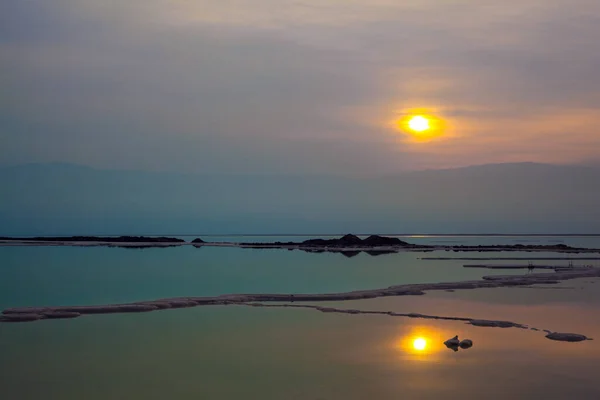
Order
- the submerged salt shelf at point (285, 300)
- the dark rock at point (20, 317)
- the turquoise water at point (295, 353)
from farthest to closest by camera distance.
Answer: the submerged salt shelf at point (285, 300) < the dark rock at point (20, 317) < the turquoise water at point (295, 353)

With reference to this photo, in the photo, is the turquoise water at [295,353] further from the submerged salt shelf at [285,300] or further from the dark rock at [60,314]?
the submerged salt shelf at [285,300]

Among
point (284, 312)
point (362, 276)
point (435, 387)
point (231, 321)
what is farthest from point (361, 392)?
point (362, 276)

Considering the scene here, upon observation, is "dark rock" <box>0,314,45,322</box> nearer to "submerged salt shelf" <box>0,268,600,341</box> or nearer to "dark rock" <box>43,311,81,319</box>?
"submerged salt shelf" <box>0,268,600,341</box>

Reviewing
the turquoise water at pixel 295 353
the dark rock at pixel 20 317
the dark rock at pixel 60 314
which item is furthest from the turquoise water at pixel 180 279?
the dark rock at pixel 20 317

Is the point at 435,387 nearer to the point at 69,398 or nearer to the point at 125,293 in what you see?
the point at 69,398

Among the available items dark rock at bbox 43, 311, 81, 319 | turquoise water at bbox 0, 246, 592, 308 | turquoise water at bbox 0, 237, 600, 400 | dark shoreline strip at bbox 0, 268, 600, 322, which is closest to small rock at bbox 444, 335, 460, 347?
turquoise water at bbox 0, 237, 600, 400

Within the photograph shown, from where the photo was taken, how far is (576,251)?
75.4 m

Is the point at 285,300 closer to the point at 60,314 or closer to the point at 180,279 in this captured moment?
the point at 60,314

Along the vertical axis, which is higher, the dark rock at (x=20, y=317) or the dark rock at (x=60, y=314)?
the dark rock at (x=60, y=314)

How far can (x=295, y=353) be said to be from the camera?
1630 cm

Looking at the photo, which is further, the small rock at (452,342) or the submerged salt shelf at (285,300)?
the submerged salt shelf at (285,300)

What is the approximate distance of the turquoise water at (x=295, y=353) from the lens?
12.9m

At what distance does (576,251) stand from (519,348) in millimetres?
64421

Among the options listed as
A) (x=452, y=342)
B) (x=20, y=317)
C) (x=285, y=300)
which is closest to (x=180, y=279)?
(x=285, y=300)
